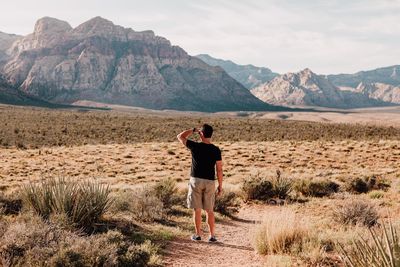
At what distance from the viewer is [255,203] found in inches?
514

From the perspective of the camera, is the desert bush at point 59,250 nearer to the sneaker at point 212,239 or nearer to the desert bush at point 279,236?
the sneaker at point 212,239

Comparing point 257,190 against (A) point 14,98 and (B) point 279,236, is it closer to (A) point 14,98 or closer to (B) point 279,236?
(B) point 279,236

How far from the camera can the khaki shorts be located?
7.64m

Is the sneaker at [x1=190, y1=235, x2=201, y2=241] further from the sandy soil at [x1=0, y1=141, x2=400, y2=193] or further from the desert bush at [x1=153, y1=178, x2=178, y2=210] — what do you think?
the sandy soil at [x1=0, y1=141, x2=400, y2=193]

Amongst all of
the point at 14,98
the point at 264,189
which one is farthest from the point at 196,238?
the point at 14,98

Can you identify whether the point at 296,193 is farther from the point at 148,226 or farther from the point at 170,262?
the point at 170,262

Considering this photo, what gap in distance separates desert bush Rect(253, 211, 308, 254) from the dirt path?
21 centimetres

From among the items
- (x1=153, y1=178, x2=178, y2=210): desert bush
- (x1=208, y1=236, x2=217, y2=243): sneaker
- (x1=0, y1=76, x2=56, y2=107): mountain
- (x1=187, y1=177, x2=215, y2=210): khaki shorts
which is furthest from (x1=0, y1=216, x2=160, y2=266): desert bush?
(x1=0, y1=76, x2=56, y2=107): mountain

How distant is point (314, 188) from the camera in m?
14.7

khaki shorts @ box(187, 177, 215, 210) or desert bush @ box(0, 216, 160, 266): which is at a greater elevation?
khaki shorts @ box(187, 177, 215, 210)

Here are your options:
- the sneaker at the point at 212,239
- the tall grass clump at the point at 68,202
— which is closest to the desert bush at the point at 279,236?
the sneaker at the point at 212,239

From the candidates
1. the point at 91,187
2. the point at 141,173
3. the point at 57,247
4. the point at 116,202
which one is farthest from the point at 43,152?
the point at 57,247

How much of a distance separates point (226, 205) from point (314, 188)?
4351mm

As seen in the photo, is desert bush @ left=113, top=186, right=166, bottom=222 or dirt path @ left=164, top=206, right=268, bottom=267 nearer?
dirt path @ left=164, top=206, right=268, bottom=267
